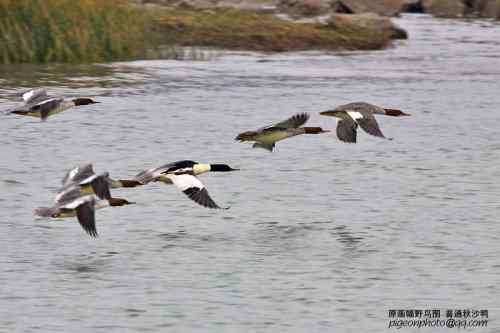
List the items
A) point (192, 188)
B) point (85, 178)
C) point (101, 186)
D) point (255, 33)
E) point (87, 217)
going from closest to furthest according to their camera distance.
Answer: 1. point (87, 217)
2. point (101, 186)
3. point (85, 178)
4. point (192, 188)
5. point (255, 33)

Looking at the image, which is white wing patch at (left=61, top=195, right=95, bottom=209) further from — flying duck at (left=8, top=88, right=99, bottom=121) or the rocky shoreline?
the rocky shoreline

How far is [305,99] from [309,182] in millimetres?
9124

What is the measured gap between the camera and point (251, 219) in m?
13.6

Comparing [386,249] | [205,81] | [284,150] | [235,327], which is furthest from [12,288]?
[205,81]

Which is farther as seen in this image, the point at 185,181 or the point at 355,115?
the point at 355,115

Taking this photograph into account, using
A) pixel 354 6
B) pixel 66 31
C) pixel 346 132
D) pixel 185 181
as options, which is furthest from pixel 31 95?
pixel 354 6

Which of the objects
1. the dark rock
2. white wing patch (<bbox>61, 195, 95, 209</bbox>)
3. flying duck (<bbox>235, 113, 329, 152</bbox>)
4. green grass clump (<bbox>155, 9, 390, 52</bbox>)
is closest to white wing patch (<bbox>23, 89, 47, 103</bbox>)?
flying duck (<bbox>235, 113, 329, 152</bbox>)

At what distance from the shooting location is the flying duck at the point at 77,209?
1118 centimetres

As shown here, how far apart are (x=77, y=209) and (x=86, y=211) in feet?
0.43

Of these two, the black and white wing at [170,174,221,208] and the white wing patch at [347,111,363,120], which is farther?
the white wing patch at [347,111,363,120]

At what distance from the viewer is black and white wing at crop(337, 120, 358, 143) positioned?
15.0m

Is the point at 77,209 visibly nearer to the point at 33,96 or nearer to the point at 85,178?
the point at 85,178

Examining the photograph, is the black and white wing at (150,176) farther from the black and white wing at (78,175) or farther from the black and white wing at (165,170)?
the black and white wing at (78,175)

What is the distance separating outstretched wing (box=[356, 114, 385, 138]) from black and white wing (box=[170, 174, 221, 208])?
9.16 feet
